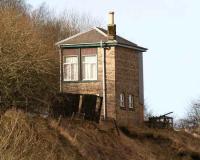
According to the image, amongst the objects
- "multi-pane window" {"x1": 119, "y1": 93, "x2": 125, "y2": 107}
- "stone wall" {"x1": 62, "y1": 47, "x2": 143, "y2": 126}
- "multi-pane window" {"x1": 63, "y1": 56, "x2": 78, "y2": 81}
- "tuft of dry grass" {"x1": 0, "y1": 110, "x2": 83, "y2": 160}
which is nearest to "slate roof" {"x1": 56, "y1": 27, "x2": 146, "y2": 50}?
"stone wall" {"x1": 62, "y1": 47, "x2": 143, "y2": 126}

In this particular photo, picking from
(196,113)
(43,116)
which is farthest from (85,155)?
(196,113)

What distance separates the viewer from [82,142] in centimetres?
4131

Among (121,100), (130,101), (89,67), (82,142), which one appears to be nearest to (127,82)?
(130,101)

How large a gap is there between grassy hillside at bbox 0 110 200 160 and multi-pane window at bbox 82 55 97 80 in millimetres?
5506

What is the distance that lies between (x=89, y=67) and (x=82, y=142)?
15.2 meters

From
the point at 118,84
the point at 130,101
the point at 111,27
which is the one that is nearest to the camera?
the point at 118,84

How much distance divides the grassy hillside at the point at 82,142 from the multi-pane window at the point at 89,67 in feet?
18.1

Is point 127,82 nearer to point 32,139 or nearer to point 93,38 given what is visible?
point 93,38

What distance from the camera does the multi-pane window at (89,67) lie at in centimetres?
5578

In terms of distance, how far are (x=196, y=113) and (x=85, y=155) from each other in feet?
187

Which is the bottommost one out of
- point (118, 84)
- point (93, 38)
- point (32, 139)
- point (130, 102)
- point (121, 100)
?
point (32, 139)

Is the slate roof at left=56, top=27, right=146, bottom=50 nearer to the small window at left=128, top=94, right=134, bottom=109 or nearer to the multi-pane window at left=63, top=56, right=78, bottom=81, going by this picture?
the multi-pane window at left=63, top=56, right=78, bottom=81

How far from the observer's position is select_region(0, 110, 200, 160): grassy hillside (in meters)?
30.1

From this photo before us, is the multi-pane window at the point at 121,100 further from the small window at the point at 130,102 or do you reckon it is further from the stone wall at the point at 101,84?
the small window at the point at 130,102
